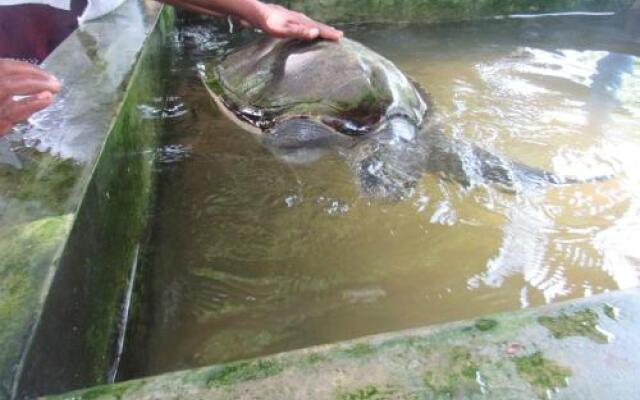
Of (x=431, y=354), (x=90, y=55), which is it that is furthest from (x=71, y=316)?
(x=90, y=55)

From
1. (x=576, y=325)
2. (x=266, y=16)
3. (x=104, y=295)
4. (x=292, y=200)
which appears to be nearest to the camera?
(x=576, y=325)

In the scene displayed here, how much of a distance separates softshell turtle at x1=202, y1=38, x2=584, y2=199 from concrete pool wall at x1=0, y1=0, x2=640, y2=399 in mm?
751

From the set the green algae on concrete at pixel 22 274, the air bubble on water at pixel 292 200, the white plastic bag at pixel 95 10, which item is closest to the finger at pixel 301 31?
the air bubble on water at pixel 292 200

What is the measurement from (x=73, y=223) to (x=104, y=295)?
0.32m

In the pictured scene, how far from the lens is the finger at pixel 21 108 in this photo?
1.42m

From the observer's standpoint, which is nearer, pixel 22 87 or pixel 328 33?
pixel 22 87

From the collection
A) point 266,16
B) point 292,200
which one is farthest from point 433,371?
point 266,16

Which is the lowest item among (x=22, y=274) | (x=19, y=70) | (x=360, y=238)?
(x=360, y=238)

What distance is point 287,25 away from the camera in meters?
3.02

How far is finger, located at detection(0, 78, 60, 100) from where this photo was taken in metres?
1.40

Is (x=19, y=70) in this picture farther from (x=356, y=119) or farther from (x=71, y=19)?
(x=71, y=19)

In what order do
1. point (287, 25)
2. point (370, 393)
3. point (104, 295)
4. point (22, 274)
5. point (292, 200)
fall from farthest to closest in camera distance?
point (287, 25), point (292, 200), point (104, 295), point (22, 274), point (370, 393)

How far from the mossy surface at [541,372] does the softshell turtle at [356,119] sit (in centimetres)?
146

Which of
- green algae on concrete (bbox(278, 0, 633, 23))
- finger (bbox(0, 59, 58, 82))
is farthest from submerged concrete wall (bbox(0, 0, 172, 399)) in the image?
green algae on concrete (bbox(278, 0, 633, 23))
